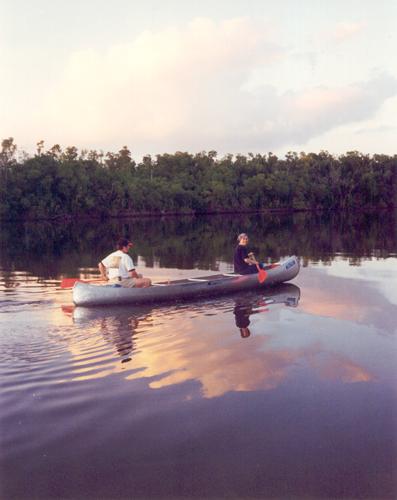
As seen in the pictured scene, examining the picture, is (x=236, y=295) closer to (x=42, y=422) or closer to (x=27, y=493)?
(x=42, y=422)

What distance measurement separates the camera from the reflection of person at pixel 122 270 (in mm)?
11992

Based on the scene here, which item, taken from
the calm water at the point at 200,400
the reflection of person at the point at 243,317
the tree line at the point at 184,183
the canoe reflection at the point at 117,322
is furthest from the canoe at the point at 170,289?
the tree line at the point at 184,183

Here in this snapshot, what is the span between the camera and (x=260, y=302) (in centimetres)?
1259

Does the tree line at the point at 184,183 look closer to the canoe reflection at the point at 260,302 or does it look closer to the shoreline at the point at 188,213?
the shoreline at the point at 188,213

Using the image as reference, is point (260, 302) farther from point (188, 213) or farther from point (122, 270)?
point (188, 213)

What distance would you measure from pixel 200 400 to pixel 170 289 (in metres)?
6.37

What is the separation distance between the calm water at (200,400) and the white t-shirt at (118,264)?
0.97 metres

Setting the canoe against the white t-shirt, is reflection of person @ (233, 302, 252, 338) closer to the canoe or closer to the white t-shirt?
the canoe

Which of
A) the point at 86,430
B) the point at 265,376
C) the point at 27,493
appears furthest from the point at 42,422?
the point at 265,376

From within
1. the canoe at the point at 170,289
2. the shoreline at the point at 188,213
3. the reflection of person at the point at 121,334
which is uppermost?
the shoreline at the point at 188,213

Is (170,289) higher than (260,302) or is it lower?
higher

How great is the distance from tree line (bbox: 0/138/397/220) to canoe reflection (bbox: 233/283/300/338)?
200ft

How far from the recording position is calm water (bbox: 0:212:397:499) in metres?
4.54

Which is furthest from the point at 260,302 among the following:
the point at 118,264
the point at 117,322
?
the point at 117,322
